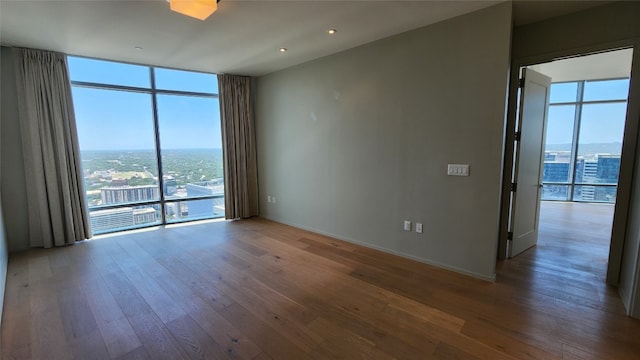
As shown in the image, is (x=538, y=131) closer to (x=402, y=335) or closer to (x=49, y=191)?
(x=402, y=335)

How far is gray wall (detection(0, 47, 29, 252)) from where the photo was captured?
3.66 meters

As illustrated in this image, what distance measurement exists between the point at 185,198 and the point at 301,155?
2.42 meters

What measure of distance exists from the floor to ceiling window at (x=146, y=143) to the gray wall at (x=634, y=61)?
5173 mm

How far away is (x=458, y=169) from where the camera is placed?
9.95 feet

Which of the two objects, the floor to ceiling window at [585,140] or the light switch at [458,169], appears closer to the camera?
the light switch at [458,169]

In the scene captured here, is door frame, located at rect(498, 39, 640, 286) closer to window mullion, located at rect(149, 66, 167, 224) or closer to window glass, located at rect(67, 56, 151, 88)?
window mullion, located at rect(149, 66, 167, 224)

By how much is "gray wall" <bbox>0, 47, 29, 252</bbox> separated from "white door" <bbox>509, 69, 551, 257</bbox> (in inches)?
255

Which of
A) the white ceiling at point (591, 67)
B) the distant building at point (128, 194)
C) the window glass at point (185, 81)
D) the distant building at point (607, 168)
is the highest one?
the white ceiling at point (591, 67)

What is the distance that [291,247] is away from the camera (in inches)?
158

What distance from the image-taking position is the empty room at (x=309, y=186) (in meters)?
2.23

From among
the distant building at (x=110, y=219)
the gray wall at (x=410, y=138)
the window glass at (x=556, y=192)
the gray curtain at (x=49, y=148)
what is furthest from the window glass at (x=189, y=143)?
the window glass at (x=556, y=192)

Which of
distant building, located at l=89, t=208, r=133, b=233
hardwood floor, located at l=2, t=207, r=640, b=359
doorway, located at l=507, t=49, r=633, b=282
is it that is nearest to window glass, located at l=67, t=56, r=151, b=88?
distant building, located at l=89, t=208, r=133, b=233

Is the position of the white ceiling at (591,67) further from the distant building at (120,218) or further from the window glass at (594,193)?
the distant building at (120,218)

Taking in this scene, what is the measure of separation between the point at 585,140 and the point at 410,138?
652 centimetres
